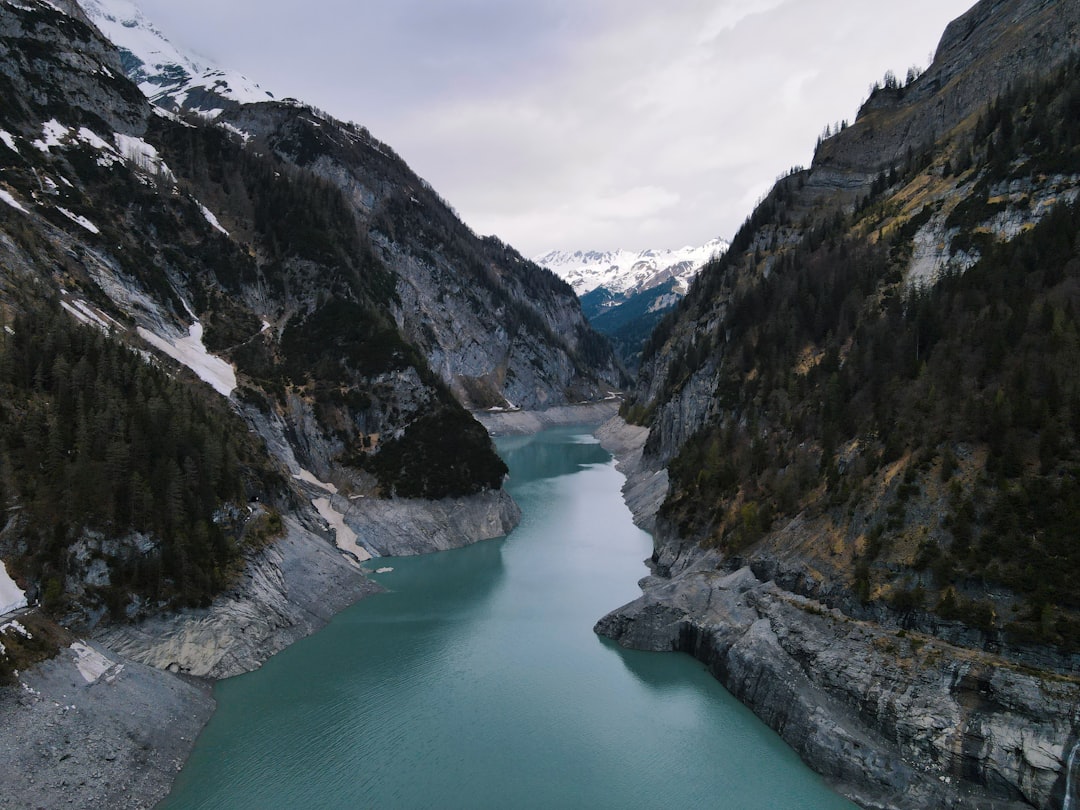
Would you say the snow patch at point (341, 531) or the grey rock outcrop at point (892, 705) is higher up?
the snow patch at point (341, 531)

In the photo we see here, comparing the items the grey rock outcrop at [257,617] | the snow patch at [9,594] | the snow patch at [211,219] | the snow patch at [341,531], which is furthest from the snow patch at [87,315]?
the snow patch at [211,219]

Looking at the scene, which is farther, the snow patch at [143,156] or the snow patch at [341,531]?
the snow patch at [143,156]

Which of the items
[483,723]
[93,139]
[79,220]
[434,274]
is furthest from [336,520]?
[434,274]

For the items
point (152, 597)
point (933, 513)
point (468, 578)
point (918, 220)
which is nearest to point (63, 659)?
point (152, 597)

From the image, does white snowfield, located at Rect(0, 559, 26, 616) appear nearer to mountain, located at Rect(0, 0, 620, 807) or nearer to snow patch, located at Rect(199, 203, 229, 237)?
mountain, located at Rect(0, 0, 620, 807)

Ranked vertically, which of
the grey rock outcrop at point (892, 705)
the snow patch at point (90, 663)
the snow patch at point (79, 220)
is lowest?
the grey rock outcrop at point (892, 705)

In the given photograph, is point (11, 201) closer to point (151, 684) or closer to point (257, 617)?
point (257, 617)

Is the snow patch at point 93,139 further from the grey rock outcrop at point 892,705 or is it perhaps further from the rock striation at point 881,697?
the grey rock outcrop at point 892,705
